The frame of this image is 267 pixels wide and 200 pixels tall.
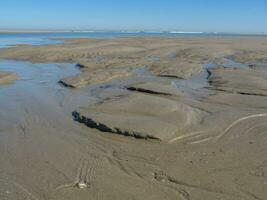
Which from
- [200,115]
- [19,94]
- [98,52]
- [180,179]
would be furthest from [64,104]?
[98,52]

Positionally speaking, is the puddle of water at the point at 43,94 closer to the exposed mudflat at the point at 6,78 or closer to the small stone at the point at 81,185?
the exposed mudflat at the point at 6,78

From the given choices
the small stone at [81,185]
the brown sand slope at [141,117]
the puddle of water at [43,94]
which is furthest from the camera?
the puddle of water at [43,94]

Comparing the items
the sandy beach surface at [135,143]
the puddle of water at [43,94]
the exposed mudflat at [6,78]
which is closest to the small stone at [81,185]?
the sandy beach surface at [135,143]

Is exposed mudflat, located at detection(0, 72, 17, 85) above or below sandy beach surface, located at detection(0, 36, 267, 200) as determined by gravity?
below

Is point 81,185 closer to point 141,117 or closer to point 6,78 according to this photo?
point 141,117

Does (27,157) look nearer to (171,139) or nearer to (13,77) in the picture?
(171,139)

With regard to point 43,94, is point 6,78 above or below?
below

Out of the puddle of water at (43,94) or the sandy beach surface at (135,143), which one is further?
the puddle of water at (43,94)

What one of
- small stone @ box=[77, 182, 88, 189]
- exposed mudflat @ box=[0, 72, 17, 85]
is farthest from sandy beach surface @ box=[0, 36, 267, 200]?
exposed mudflat @ box=[0, 72, 17, 85]

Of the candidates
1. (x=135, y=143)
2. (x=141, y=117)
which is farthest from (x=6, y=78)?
(x=135, y=143)

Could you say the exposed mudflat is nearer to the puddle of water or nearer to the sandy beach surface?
the puddle of water

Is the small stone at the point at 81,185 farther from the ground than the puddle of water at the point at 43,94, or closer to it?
farther from the ground
